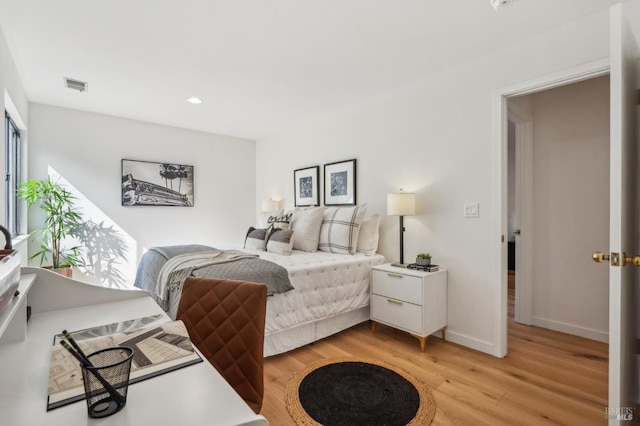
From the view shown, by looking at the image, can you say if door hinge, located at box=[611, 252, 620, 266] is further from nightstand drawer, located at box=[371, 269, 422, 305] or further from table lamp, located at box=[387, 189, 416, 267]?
table lamp, located at box=[387, 189, 416, 267]

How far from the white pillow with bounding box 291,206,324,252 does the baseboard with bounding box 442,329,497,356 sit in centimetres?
152

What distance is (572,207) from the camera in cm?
295

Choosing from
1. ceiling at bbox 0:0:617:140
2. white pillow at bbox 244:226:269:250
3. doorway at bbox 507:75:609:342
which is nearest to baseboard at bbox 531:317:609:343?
doorway at bbox 507:75:609:342

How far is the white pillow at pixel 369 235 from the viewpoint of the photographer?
3.29 meters

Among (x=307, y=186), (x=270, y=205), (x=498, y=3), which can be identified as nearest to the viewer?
(x=498, y=3)

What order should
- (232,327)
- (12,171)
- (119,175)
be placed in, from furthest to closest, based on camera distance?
(119,175) → (12,171) → (232,327)

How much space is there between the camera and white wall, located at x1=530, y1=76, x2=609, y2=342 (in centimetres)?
279

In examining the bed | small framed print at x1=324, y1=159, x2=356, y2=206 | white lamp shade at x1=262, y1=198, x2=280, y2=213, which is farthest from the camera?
white lamp shade at x1=262, y1=198, x2=280, y2=213

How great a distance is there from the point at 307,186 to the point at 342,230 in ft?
4.01

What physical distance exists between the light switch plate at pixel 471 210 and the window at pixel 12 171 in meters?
4.14

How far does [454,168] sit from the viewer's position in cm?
276

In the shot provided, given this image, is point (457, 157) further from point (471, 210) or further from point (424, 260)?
point (424, 260)

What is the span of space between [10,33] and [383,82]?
116 inches

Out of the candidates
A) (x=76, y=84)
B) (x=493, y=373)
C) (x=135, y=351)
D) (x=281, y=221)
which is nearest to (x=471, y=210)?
(x=493, y=373)
